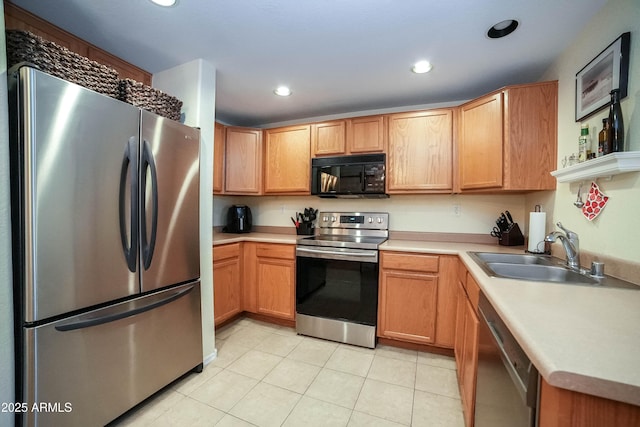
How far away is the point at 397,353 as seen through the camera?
6.89ft

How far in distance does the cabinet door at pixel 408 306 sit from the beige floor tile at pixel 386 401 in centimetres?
48

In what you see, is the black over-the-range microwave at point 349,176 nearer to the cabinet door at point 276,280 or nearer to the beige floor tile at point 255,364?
the cabinet door at point 276,280

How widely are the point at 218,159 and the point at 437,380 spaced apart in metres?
2.80

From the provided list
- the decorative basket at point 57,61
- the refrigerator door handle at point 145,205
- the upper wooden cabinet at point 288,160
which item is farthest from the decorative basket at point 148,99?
the upper wooden cabinet at point 288,160

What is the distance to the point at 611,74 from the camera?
1208mm

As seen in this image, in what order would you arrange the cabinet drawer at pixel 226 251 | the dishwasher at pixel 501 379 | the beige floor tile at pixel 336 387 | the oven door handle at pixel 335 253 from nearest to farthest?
the dishwasher at pixel 501 379
the beige floor tile at pixel 336 387
the oven door handle at pixel 335 253
the cabinet drawer at pixel 226 251

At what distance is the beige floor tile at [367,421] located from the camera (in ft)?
4.53

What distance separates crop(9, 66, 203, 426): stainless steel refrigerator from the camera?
3.39ft

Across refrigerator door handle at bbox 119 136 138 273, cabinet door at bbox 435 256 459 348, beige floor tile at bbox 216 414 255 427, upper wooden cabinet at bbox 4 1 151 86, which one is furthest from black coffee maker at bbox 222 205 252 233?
cabinet door at bbox 435 256 459 348

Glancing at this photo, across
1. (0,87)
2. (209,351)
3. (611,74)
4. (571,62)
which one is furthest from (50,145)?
(571,62)

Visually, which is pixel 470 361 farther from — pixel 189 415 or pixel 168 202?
pixel 168 202

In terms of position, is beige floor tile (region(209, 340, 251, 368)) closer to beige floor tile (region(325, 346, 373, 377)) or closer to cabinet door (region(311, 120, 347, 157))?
beige floor tile (region(325, 346, 373, 377))

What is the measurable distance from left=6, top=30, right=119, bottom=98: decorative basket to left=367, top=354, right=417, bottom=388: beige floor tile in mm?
2442

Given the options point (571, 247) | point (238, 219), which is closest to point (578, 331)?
point (571, 247)
